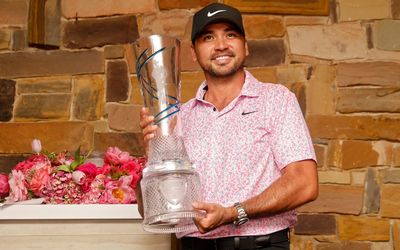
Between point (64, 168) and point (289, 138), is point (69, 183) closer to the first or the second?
point (64, 168)

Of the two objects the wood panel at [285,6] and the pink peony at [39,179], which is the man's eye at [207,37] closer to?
the pink peony at [39,179]

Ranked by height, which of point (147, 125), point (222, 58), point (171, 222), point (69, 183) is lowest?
point (171, 222)

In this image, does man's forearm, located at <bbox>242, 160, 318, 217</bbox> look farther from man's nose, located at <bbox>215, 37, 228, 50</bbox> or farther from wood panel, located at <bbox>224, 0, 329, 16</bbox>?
wood panel, located at <bbox>224, 0, 329, 16</bbox>

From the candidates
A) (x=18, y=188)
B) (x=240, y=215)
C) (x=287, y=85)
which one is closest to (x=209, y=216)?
(x=240, y=215)

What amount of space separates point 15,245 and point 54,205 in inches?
6.3

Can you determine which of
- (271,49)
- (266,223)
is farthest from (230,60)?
(271,49)

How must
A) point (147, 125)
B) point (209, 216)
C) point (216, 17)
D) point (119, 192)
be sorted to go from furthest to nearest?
point (119, 192) < point (216, 17) < point (147, 125) < point (209, 216)

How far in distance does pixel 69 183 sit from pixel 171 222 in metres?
0.51

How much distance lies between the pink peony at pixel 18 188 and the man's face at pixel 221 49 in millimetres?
636

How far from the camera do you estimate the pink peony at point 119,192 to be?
160cm

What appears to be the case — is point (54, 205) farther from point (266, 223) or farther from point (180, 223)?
point (266, 223)

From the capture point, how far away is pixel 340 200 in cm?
206

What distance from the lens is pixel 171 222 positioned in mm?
1252

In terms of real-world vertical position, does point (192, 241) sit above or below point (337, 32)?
below
